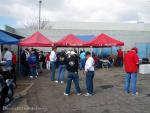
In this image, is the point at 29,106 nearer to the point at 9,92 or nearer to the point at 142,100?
the point at 9,92

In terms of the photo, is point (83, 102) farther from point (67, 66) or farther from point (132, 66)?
point (132, 66)

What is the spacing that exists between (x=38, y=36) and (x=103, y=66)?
8883mm

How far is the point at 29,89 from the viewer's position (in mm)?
15820

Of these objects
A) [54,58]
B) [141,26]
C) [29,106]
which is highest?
[141,26]

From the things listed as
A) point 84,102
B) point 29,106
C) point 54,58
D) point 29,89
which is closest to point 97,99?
point 84,102

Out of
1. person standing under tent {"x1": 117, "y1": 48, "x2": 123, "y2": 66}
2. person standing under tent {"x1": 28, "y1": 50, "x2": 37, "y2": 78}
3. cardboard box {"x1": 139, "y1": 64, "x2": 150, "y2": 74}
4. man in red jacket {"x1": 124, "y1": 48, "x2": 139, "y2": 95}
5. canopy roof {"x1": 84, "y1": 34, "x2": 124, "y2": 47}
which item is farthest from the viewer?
person standing under tent {"x1": 117, "y1": 48, "x2": 123, "y2": 66}

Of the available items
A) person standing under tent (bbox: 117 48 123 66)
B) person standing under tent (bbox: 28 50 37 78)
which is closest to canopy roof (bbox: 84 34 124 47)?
person standing under tent (bbox: 28 50 37 78)

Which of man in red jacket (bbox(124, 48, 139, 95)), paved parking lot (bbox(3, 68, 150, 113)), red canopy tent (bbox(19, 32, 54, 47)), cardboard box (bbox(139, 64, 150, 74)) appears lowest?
paved parking lot (bbox(3, 68, 150, 113))

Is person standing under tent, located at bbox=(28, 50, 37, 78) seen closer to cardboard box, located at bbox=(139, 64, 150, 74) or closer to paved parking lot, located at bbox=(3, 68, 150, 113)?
paved parking lot, located at bbox=(3, 68, 150, 113)

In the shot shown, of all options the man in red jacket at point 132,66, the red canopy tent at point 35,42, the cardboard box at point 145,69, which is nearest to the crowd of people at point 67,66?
the red canopy tent at point 35,42

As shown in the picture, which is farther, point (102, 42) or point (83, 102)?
point (102, 42)

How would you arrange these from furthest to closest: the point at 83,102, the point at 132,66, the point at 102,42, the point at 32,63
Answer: the point at 102,42
the point at 32,63
the point at 132,66
the point at 83,102

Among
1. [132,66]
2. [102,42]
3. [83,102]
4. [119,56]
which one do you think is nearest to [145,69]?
[102,42]

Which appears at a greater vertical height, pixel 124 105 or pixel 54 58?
pixel 54 58
